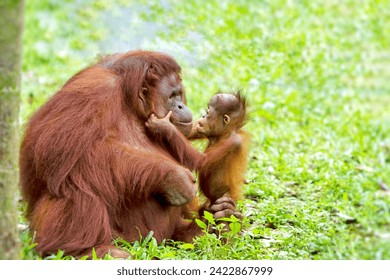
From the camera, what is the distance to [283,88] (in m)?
8.55

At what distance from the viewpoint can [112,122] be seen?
5086mm

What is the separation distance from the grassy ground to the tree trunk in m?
0.48

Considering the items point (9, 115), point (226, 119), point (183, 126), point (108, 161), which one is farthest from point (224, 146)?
point (9, 115)

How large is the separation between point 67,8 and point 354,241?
7.75 metres

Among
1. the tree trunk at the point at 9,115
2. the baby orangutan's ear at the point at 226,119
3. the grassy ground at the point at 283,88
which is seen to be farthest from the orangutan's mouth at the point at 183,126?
the tree trunk at the point at 9,115

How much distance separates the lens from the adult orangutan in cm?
490

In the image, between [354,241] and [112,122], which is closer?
[354,241]

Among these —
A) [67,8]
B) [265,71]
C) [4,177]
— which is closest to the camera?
[4,177]

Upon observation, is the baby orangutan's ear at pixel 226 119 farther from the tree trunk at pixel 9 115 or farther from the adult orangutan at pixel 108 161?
the tree trunk at pixel 9 115

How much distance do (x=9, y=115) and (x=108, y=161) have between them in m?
1.08

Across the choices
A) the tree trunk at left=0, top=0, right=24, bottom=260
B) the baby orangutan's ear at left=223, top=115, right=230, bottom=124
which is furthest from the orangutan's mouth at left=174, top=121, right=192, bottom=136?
the tree trunk at left=0, top=0, right=24, bottom=260

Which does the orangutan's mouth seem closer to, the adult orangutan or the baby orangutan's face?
the adult orangutan
